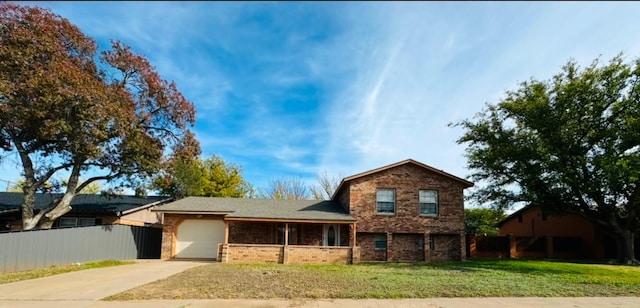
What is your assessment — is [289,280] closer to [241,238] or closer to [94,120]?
[241,238]

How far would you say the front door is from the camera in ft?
71.7

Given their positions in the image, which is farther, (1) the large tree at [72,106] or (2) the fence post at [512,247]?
(2) the fence post at [512,247]

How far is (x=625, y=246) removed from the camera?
21.6 meters

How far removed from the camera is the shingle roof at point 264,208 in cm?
2048

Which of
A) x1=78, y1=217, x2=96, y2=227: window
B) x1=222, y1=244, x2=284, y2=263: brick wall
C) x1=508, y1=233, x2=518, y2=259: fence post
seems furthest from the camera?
x1=508, y1=233, x2=518, y2=259: fence post

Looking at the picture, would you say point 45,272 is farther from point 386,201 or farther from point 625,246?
point 625,246

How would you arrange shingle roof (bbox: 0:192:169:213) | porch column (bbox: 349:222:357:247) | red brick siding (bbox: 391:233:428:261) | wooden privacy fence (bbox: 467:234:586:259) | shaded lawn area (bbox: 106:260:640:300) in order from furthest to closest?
wooden privacy fence (bbox: 467:234:586:259) < shingle roof (bbox: 0:192:169:213) < red brick siding (bbox: 391:233:428:261) < porch column (bbox: 349:222:357:247) < shaded lawn area (bbox: 106:260:640:300)

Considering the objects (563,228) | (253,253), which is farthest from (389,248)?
(563,228)

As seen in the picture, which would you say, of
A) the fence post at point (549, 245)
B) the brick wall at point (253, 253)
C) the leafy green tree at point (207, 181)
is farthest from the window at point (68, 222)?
the fence post at point (549, 245)

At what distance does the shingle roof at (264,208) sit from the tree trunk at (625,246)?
47.4 feet

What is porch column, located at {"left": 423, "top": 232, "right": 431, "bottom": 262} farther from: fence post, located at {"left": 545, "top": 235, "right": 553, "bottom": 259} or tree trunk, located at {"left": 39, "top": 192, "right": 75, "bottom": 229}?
tree trunk, located at {"left": 39, "top": 192, "right": 75, "bottom": 229}

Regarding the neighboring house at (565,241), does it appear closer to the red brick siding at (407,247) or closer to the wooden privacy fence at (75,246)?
the red brick siding at (407,247)

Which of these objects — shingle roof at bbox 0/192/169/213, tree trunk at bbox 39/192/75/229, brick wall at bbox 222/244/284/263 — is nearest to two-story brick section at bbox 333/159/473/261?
brick wall at bbox 222/244/284/263

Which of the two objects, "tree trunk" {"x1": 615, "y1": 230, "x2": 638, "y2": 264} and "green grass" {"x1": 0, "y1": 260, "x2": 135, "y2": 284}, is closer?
"green grass" {"x1": 0, "y1": 260, "x2": 135, "y2": 284}
